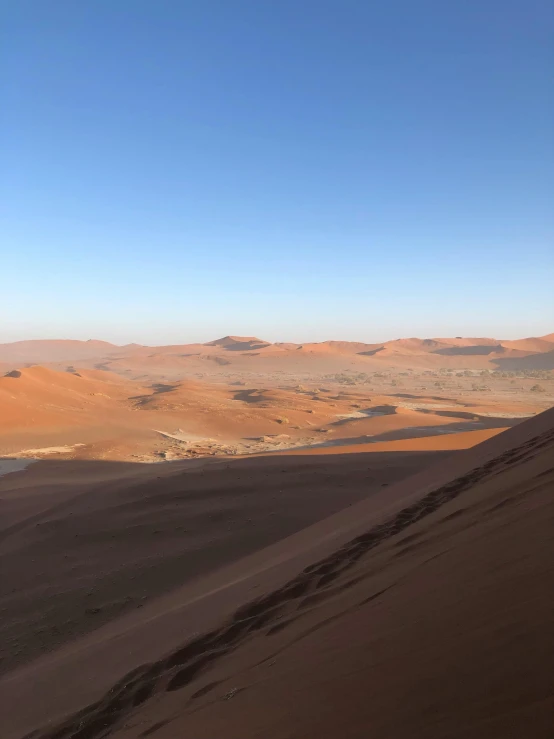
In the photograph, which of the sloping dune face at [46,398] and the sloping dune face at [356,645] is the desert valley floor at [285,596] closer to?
the sloping dune face at [356,645]

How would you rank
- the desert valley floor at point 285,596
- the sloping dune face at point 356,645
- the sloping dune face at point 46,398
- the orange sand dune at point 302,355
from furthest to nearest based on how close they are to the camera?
the orange sand dune at point 302,355 < the sloping dune face at point 46,398 < the desert valley floor at point 285,596 < the sloping dune face at point 356,645

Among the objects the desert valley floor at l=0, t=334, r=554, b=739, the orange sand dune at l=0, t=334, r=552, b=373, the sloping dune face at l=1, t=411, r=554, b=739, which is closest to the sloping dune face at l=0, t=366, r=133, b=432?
the desert valley floor at l=0, t=334, r=554, b=739

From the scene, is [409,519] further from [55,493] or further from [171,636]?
[55,493]

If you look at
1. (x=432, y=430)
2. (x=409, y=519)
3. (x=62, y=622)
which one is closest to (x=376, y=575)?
(x=409, y=519)

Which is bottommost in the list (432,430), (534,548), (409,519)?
(432,430)

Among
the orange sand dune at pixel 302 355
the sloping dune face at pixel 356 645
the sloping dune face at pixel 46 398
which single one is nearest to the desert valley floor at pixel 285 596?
the sloping dune face at pixel 356 645

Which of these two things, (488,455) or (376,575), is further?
(488,455)

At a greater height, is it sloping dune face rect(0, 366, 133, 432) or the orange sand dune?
the orange sand dune

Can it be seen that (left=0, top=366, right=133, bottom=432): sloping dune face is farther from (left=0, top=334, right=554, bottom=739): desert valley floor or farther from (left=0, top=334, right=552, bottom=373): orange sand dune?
(left=0, top=334, right=552, bottom=373): orange sand dune

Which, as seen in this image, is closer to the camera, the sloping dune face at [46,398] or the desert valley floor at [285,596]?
the desert valley floor at [285,596]
